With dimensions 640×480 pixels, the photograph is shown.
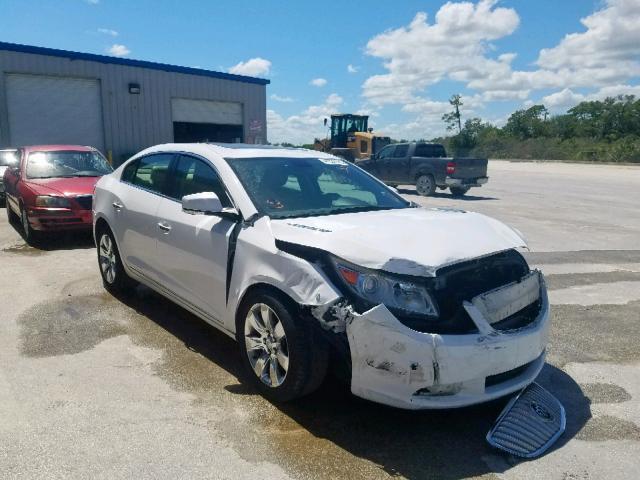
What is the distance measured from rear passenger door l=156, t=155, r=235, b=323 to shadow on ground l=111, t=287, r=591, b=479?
561mm

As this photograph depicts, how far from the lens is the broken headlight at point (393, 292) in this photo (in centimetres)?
292

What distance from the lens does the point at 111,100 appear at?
20.9 m

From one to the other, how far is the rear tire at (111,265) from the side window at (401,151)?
14.6 metres

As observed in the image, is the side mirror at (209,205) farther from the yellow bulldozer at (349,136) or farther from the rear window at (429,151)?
the yellow bulldozer at (349,136)

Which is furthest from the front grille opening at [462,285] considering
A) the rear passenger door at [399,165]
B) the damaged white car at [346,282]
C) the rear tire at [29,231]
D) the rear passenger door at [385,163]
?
the rear passenger door at [385,163]

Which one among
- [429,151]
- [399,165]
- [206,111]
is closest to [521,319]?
[399,165]

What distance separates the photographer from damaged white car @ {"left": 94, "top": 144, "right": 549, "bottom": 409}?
2.88 metres

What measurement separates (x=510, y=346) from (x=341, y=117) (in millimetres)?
26744

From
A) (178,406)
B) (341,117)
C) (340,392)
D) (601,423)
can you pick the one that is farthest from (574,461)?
(341,117)

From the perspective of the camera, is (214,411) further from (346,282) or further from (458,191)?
(458,191)

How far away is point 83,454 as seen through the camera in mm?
2906

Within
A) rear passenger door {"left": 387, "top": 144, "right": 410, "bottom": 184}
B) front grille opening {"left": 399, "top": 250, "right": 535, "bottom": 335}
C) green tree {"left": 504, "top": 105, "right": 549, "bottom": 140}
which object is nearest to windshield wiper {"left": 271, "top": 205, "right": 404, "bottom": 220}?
front grille opening {"left": 399, "top": 250, "right": 535, "bottom": 335}

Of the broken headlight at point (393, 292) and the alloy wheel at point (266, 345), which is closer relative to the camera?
the broken headlight at point (393, 292)

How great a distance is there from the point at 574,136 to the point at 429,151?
5733 cm
